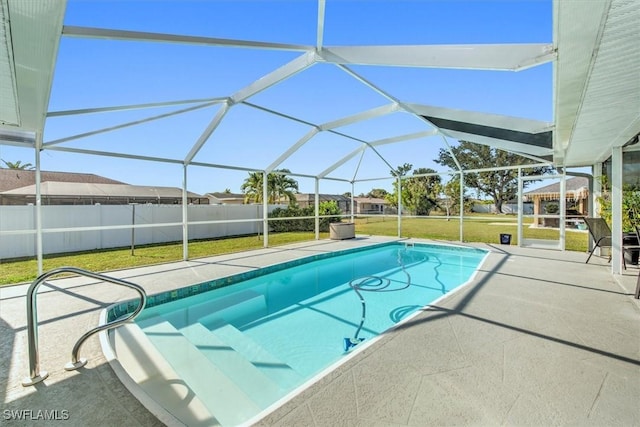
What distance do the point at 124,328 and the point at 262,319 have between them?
2021 millimetres

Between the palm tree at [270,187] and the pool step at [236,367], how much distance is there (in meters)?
16.0

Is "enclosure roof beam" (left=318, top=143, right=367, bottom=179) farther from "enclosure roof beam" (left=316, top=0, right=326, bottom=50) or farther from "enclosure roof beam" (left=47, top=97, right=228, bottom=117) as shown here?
"enclosure roof beam" (left=316, top=0, right=326, bottom=50)

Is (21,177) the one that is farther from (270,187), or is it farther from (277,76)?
(277,76)

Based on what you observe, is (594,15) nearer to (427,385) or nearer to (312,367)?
(427,385)

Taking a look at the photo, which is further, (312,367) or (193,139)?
(193,139)

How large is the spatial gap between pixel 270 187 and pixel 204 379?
18.3m

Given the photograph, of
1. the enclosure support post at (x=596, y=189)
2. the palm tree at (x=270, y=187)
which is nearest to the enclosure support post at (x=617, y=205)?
the enclosure support post at (x=596, y=189)

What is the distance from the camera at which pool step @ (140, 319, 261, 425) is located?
2469 millimetres

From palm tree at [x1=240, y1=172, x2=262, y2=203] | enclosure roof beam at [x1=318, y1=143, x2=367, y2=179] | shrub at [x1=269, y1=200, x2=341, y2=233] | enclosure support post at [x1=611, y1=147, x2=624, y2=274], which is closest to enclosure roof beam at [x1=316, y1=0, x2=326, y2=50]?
enclosure support post at [x1=611, y1=147, x2=624, y2=274]

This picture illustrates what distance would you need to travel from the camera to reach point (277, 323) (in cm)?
480

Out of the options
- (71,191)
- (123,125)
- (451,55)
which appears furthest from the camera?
(71,191)

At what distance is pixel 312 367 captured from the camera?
3.58 metres

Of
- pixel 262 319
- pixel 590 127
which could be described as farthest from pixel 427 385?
pixel 590 127
